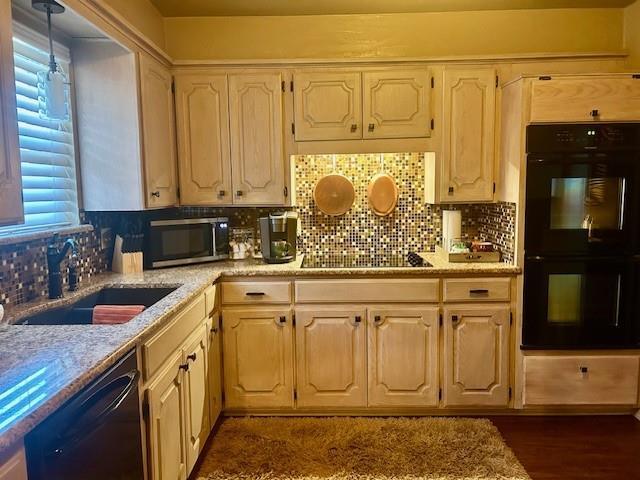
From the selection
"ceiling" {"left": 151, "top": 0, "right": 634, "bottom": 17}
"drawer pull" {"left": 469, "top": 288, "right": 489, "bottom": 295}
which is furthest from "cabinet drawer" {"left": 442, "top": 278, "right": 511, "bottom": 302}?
"ceiling" {"left": 151, "top": 0, "right": 634, "bottom": 17}

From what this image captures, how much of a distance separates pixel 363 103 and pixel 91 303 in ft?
6.21

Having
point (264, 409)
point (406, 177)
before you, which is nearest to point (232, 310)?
point (264, 409)

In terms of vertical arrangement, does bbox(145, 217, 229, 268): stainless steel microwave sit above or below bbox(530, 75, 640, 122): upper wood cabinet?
below

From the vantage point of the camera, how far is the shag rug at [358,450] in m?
2.25

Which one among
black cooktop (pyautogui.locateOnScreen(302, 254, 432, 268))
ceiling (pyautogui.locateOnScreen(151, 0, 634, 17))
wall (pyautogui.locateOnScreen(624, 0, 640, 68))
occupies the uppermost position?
ceiling (pyautogui.locateOnScreen(151, 0, 634, 17))

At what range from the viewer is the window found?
6.82ft

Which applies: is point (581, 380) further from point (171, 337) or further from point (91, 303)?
point (91, 303)

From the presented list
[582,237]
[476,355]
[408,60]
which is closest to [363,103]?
[408,60]

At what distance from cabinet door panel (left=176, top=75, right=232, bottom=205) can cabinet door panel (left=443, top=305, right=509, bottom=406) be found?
1609 mm

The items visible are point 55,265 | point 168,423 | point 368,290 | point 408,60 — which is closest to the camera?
point 168,423

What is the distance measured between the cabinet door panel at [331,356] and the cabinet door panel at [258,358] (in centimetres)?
8

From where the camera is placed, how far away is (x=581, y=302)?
2.66 meters

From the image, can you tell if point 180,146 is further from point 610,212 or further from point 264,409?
point 610,212

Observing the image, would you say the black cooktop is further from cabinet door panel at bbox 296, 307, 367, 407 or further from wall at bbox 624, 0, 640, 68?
wall at bbox 624, 0, 640, 68
